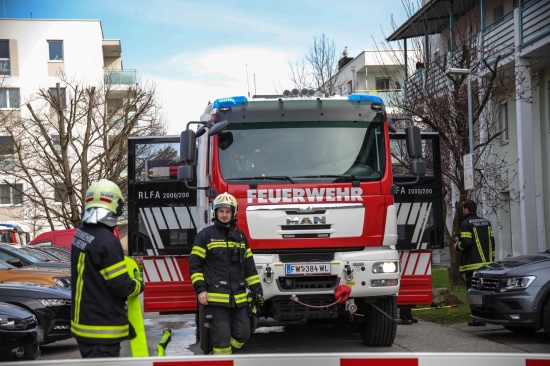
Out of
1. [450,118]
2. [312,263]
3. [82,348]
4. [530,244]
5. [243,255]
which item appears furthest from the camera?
[530,244]

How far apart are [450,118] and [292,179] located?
13.7 m

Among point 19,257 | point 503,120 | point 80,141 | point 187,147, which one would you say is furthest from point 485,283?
point 80,141

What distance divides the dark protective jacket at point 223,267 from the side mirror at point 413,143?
3.07m

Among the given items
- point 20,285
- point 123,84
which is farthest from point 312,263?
point 123,84

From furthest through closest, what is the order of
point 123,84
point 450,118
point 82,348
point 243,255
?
1. point 123,84
2. point 450,118
3. point 243,255
4. point 82,348

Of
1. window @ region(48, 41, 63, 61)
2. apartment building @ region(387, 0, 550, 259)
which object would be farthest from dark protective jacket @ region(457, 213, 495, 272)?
window @ region(48, 41, 63, 61)

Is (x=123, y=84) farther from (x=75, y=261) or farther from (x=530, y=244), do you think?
(x=75, y=261)

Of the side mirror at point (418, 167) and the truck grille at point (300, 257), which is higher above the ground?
the side mirror at point (418, 167)

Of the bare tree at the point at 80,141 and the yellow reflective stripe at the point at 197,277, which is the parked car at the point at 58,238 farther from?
the yellow reflective stripe at the point at 197,277

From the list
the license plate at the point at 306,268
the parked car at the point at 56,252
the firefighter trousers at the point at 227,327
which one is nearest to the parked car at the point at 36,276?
the license plate at the point at 306,268

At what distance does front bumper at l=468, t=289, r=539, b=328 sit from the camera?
1179 centimetres

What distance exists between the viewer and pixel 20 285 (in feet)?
42.6

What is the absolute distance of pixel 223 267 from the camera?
8.98 meters

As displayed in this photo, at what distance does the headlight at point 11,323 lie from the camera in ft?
33.6
